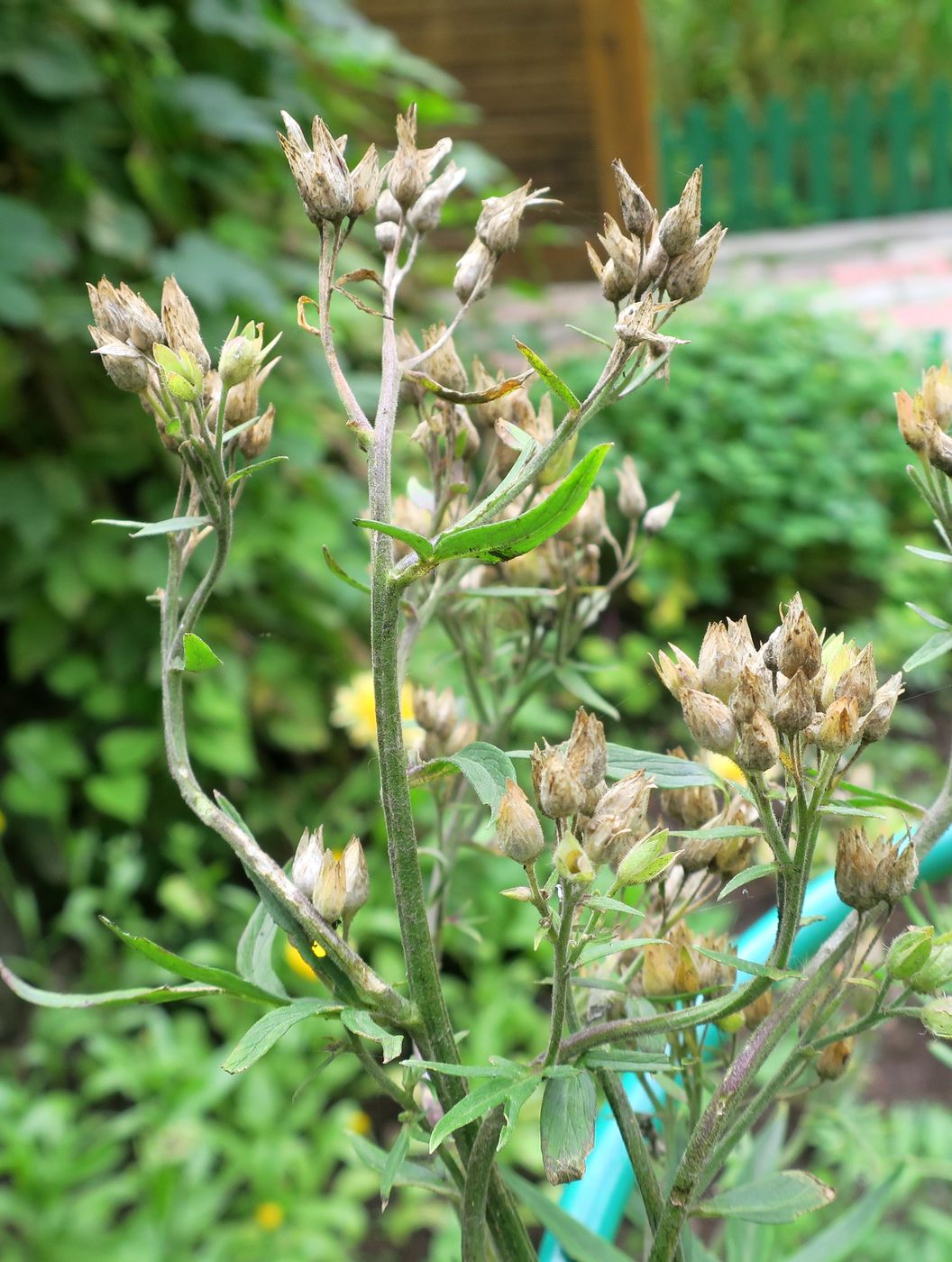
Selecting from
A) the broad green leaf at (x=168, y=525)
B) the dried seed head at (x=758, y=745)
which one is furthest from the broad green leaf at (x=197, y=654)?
the dried seed head at (x=758, y=745)

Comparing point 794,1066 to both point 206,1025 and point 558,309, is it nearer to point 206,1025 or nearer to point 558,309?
point 206,1025

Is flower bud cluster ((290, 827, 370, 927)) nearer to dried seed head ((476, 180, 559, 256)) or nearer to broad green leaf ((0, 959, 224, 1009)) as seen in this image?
broad green leaf ((0, 959, 224, 1009))

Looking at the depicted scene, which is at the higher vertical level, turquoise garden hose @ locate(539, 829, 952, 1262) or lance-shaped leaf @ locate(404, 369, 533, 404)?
lance-shaped leaf @ locate(404, 369, 533, 404)

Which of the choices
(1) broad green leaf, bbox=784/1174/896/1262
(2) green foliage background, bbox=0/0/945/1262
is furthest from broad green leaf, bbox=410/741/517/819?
(2) green foliage background, bbox=0/0/945/1262

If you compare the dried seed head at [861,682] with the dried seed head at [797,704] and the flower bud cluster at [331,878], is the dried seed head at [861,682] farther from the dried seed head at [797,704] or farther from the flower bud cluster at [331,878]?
the flower bud cluster at [331,878]

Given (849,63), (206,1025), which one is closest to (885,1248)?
(206,1025)

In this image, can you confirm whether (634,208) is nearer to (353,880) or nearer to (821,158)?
(353,880)

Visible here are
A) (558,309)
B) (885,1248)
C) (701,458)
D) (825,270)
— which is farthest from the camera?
(825,270)
